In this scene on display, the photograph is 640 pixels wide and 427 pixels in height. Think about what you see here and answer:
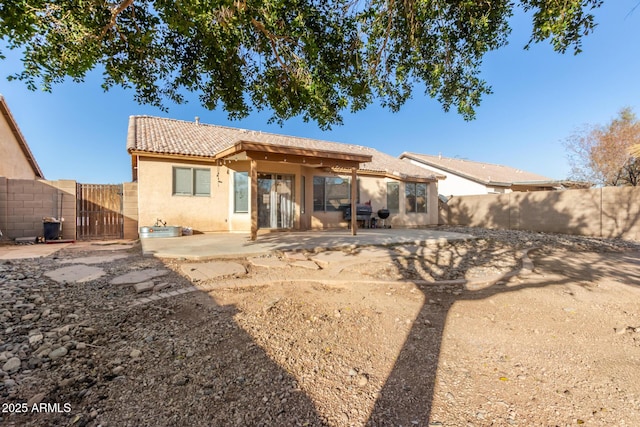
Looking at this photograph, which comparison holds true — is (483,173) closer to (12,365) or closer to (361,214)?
(361,214)

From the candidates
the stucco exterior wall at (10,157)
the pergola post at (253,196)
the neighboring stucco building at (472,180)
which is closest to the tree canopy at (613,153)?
the neighboring stucco building at (472,180)

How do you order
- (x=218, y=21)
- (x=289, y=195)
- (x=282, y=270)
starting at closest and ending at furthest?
(x=218, y=21)
(x=282, y=270)
(x=289, y=195)

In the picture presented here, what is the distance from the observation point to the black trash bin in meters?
9.12

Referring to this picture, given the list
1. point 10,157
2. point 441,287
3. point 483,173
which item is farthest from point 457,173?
point 10,157

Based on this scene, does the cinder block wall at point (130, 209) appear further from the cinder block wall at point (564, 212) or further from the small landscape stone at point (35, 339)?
the cinder block wall at point (564, 212)

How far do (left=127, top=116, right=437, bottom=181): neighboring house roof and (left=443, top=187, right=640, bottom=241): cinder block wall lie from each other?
3653mm

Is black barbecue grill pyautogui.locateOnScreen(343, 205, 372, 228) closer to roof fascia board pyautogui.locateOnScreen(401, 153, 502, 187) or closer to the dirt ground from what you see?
the dirt ground

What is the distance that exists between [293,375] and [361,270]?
132 inches

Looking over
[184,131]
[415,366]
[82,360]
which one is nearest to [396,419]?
[415,366]

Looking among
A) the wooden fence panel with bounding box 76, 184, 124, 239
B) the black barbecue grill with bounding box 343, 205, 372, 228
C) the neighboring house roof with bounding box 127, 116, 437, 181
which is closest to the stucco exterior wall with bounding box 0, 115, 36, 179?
the wooden fence panel with bounding box 76, 184, 124, 239

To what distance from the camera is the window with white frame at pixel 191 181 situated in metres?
10.1

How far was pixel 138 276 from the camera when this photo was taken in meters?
4.60

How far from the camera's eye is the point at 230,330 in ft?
9.64

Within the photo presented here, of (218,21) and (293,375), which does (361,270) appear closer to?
(293,375)
